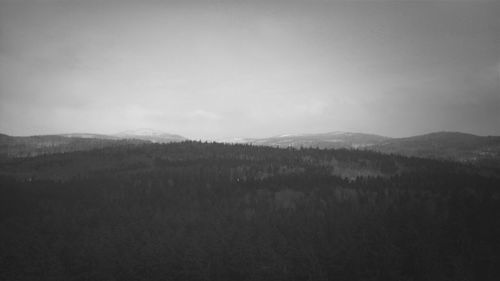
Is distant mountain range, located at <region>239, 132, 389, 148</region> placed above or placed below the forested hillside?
above

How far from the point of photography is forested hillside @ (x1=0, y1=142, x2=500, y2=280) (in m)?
11.6

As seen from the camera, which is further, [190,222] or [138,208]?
[138,208]

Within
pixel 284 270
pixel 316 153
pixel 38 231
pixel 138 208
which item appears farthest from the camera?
pixel 316 153

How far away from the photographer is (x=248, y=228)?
46.6 feet

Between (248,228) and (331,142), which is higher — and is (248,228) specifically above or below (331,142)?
below

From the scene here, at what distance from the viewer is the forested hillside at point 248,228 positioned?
11602mm

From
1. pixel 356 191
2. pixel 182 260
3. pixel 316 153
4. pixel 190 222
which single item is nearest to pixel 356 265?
pixel 182 260

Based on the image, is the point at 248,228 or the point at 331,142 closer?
the point at 248,228

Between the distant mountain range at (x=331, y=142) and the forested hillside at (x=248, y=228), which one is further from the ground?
the distant mountain range at (x=331, y=142)

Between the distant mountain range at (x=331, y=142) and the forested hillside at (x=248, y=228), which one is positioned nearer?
the forested hillside at (x=248, y=228)

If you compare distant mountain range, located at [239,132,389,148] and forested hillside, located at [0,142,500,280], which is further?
distant mountain range, located at [239,132,389,148]

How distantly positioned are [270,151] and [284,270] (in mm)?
24731

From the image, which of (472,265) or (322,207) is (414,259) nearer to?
(472,265)

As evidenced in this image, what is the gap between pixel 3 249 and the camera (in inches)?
480
